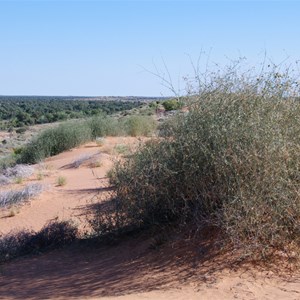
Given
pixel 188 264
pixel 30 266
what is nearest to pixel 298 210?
pixel 188 264

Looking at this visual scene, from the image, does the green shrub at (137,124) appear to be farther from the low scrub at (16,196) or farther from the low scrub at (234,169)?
the low scrub at (234,169)

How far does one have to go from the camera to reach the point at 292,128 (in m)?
8.60

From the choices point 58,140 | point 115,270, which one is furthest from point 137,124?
point 115,270

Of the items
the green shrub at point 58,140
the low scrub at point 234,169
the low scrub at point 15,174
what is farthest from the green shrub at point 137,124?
the low scrub at point 234,169

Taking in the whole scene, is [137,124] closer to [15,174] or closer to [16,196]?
[15,174]

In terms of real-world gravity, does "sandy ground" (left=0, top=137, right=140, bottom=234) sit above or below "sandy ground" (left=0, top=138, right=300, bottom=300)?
below

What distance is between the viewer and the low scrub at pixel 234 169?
8102mm

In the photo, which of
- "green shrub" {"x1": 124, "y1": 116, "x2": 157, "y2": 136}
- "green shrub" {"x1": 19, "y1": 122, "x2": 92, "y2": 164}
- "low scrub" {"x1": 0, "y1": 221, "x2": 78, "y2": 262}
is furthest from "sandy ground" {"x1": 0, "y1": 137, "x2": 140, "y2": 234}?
"green shrub" {"x1": 124, "y1": 116, "x2": 157, "y2": 136}

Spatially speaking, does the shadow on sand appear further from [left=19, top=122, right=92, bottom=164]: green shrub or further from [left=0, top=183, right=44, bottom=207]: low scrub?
[left=19, top=122, right=92, bottom=164]: green shrub

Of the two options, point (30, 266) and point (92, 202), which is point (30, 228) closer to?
point (92, 202)

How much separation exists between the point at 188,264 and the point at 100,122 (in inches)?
1099

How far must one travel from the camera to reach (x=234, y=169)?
327 inches

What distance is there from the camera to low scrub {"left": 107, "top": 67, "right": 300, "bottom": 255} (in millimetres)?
8102

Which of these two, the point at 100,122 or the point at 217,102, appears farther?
the point at 100,122
